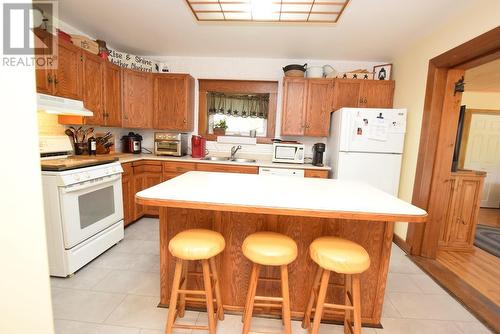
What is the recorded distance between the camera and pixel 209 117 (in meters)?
3.99

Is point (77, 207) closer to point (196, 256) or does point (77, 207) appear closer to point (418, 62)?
point (196, 256)

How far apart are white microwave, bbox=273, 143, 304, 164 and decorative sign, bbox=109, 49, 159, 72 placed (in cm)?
224

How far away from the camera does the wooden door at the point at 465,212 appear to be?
106 inches

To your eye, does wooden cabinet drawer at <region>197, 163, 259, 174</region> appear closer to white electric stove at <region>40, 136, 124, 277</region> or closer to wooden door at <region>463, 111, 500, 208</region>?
white electric stove at <region>40, 136, 124, 277</region>

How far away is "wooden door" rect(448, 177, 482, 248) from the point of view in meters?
2.70

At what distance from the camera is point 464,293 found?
1967 millimetres

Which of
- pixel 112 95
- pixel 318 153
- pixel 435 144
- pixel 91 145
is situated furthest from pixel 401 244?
pixel 112 95

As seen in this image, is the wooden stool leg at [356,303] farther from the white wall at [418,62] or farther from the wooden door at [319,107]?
the wooden door at [319,107]

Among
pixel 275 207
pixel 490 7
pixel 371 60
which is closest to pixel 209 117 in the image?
pixel 371 60

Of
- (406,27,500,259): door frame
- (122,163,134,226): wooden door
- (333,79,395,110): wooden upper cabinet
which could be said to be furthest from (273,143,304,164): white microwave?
(122,163,134,226): wooden door

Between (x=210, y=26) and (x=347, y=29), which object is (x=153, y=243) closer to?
(x=210, y=26)

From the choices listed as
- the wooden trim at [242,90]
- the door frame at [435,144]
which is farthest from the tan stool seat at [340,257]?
the wooden trim at [242,90]

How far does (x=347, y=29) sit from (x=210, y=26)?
60.9 inches

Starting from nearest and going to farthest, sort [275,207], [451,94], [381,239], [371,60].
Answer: [275,207] < [381,239] < [451,94] < [371,60]
